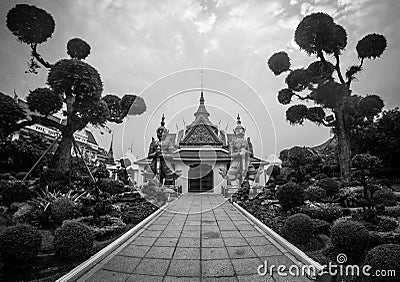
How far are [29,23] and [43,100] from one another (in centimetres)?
421

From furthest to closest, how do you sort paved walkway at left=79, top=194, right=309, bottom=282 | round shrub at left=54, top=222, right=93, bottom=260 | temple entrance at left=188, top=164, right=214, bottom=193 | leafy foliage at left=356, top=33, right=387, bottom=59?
temple entrance at left=188, top=164, right=214, bottom=193, leafy foliage at left=356, top=33, right=387, bottom=59, round shrub at left=54, top=222, right=93, bottom=260, paved walkway at left=79, top=194, right=309, bottom=282

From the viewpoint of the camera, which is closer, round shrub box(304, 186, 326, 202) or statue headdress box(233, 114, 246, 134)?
round shrub box(304, 186, 326, 202)

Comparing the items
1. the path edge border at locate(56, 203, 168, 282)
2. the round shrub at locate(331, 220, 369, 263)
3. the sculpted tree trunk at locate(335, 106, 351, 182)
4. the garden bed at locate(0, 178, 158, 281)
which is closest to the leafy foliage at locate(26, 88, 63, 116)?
the garden bed at locate(0, 178, 158, 281)

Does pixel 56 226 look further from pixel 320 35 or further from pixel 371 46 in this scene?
pixel 371 46

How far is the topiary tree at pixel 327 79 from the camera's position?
13.7m

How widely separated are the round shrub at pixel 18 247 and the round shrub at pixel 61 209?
350 cm

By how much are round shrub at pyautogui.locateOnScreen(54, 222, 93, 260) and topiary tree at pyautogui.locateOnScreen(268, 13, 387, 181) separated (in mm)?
14163

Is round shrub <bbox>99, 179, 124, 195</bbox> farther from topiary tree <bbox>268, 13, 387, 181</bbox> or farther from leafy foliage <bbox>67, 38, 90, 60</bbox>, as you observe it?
topiary tree <bbox>268, 13, 387, 181</bbox>

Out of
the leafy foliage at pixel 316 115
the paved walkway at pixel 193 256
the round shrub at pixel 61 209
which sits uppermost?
the leafy foliage at pixel 316 115

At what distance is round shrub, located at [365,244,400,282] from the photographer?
326 centimetres

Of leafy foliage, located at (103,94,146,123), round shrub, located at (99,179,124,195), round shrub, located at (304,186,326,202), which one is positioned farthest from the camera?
leafy foliage, located at (103,94,146,123)

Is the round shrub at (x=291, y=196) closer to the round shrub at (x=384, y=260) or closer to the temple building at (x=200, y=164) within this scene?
the round shrub at (x=384, y=260)

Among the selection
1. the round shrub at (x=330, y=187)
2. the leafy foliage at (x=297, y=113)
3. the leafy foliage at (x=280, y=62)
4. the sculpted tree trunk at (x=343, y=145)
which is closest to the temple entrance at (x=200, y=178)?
the leafy foliage at (x=297, y=113)

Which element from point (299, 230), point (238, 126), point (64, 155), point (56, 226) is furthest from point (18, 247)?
point (238, 126)
